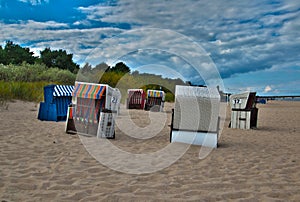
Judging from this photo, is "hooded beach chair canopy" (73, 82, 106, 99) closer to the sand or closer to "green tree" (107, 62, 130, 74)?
the sand

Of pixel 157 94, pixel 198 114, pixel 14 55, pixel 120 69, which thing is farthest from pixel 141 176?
pixel 14 55

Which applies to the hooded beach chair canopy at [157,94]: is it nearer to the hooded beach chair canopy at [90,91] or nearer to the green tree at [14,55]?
the hooded beach chair canopy at [90,91]

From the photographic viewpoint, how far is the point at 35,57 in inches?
1909

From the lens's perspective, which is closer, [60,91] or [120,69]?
[60,91]

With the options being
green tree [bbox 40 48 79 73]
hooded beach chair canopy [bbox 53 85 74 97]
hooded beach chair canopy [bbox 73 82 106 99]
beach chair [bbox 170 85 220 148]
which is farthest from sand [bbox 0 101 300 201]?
green tree [bbox 40 48 79 73]

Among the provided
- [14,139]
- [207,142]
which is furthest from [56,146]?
[207,142]

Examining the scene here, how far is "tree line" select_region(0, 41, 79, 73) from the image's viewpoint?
43469 mm

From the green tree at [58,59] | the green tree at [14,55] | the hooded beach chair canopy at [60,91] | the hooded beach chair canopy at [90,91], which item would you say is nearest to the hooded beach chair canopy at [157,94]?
the hooded beach chair canopy at [60,91]

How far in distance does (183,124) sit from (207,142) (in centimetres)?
72

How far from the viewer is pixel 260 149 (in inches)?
286

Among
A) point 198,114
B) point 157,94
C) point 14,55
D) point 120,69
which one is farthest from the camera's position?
point 14,55

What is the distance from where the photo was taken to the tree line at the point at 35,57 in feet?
143

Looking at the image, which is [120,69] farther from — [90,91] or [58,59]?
[90,91]

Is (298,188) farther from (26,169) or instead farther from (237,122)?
(237,122)
